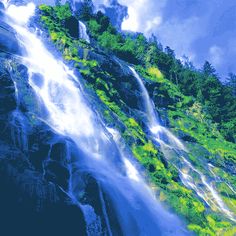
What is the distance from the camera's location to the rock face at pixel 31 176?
16.3m

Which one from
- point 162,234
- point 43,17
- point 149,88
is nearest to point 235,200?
point 162,234

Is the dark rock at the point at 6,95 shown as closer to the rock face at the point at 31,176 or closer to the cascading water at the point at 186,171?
the rock face at the point at 31,176

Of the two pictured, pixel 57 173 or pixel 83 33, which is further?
pixel 83 33

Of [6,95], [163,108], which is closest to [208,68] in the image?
[163,108]

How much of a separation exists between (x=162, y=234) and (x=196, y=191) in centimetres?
1146

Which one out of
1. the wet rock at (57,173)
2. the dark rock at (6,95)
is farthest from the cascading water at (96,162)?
Answer: the dark rock at (6,95)

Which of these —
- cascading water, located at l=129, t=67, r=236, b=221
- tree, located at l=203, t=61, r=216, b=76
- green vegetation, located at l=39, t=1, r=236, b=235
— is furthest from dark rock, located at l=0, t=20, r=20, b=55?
tree, located at l=203, t=61, r=216, b=76

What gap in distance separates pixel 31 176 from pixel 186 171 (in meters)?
20.7

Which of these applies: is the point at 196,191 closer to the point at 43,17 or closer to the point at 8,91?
the point at 8,91

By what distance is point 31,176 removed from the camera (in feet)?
57.3

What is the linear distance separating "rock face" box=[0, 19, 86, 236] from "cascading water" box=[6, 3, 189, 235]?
1.00m

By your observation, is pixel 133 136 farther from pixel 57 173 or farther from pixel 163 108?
pixel 163 108

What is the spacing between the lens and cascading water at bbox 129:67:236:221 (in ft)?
108

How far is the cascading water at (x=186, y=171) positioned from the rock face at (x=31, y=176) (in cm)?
1501
